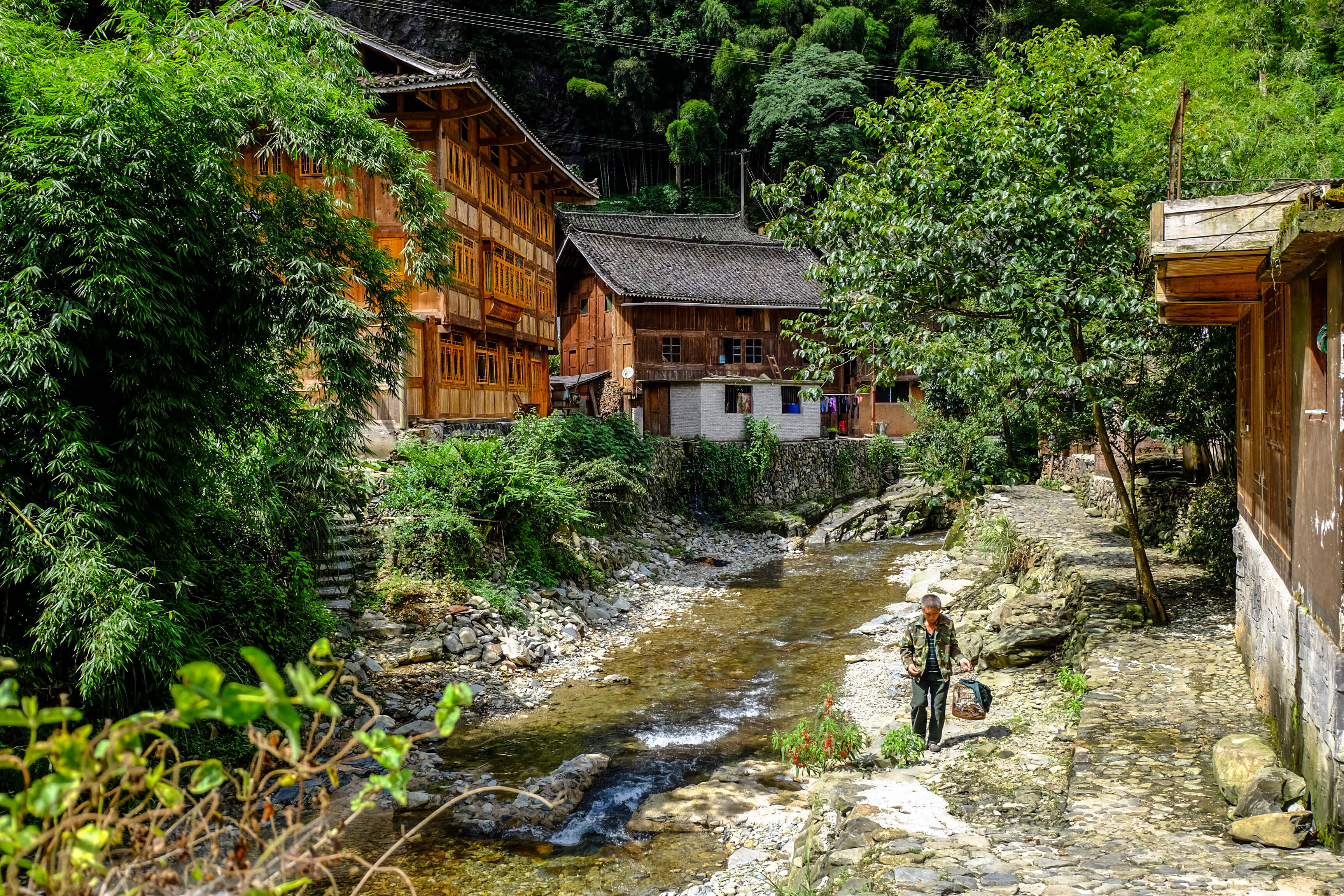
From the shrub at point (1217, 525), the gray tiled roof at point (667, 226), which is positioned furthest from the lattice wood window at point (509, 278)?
the shrub at point (1217, 525)

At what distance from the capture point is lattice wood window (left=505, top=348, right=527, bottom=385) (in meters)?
23.7

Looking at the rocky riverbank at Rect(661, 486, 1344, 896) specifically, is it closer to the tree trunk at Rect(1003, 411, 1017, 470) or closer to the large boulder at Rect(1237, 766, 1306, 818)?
the large boulder at Rect(1237, 766, 1306, 818)

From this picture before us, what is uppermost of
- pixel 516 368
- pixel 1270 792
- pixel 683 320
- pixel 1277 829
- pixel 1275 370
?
pixel 683 320

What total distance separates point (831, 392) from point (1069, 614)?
2666cm

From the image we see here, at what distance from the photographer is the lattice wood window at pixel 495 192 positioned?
68.8 ft

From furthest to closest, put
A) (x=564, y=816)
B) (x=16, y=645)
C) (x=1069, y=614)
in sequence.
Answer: (x=1069, y=614) < (x=564, y=816) < (x=16, y=645)

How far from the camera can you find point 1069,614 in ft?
36.6

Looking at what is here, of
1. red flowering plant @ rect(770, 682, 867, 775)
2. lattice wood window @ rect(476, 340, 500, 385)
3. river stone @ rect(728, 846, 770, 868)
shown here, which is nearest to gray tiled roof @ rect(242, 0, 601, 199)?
lattice wood window @ rect(476, 340, 500, 385)

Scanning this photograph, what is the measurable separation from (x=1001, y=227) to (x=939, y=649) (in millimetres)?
4818

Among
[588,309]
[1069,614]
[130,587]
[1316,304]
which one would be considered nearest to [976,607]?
[1069,614]

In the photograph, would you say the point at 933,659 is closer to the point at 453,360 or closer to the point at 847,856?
the point at 847,856

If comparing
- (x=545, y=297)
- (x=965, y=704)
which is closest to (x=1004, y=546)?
(x=965, y=704)

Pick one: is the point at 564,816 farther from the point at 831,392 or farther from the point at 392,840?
the point at 831,392

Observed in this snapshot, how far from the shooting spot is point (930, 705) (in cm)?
791
